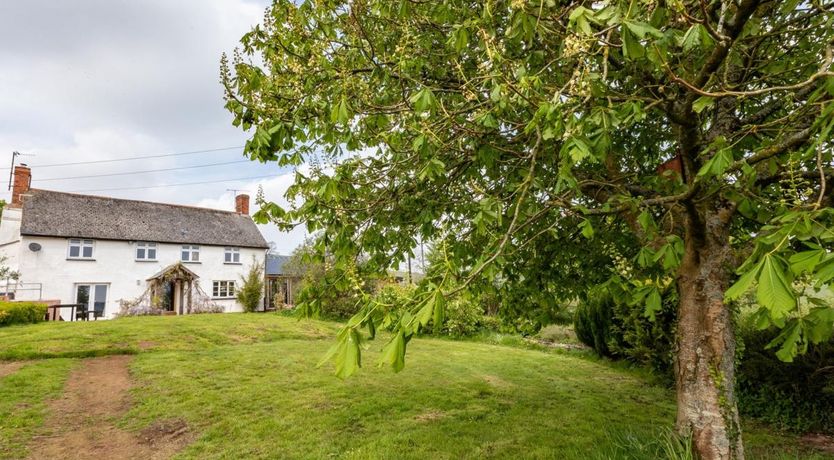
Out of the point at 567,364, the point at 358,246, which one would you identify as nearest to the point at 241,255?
the point at 567,364

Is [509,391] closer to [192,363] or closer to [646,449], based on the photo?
[646,449]

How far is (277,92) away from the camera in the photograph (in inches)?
154

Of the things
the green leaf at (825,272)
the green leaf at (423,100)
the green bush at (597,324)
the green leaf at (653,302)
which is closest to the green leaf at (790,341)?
the green leaf at (653,302)

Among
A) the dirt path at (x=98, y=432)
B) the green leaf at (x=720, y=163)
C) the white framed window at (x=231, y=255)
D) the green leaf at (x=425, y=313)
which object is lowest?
the dirt path at (x=98, y=432)

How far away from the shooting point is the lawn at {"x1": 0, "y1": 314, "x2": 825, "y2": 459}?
5.35 meters

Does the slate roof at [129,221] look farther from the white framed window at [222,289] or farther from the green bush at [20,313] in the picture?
the green bush at [20,313]

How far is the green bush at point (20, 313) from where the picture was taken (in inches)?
614

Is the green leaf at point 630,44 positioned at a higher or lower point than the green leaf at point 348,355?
higher

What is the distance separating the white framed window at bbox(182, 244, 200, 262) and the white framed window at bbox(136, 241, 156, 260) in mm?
1709

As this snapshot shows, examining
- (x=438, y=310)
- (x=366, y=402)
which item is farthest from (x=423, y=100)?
(x=366, y=402)

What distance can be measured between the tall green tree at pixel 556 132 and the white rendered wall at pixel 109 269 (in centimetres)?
2507

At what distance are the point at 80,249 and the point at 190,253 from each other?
576 centimetres

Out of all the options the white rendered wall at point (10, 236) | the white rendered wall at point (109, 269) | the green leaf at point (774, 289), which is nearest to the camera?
the green leaf at point (774, 289)

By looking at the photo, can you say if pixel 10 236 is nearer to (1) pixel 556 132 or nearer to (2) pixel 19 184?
(2) pixel 19 184
